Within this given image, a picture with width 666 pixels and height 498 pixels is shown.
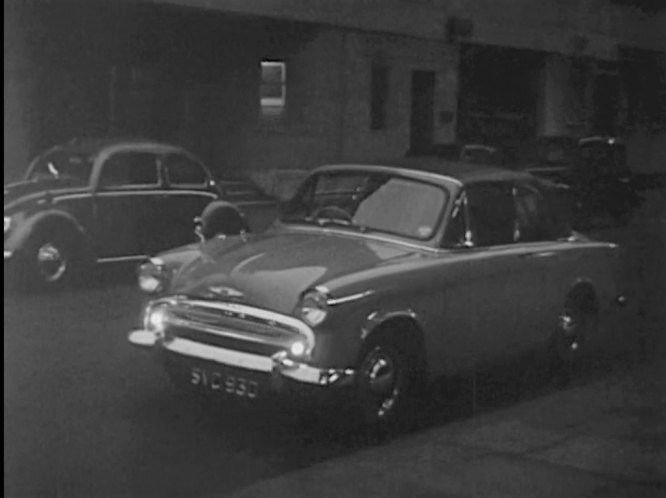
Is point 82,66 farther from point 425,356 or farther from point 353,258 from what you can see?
point 425,356

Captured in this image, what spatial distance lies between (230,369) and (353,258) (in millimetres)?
285

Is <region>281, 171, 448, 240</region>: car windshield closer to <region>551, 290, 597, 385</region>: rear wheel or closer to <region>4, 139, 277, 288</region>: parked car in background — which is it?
<region>4, 139, 277, 288</region>: parked car in background

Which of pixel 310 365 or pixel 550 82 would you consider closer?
pixel 310 365

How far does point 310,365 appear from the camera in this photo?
1649 millimetres

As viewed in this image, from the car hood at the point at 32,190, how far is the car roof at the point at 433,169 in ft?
1.44

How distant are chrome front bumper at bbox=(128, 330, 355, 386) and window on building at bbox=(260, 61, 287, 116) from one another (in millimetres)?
410

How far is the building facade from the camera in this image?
1.63 meters

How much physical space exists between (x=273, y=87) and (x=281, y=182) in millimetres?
167

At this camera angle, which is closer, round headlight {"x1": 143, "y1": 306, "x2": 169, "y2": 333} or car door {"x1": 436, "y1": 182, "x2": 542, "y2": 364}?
round headlight {"x1": 143, "y1": 306, "x2": 169, "y2": 333}

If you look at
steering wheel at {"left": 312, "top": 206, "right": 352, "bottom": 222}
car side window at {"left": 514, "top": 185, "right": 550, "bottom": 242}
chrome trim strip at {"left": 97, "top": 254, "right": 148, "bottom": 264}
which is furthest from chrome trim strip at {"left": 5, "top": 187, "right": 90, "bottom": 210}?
car side window at {"left": 514, "top": 185, "right": 550, "bottom": 242}

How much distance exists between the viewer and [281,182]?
176 cm

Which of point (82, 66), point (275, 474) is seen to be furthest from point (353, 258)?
point (82, 66)

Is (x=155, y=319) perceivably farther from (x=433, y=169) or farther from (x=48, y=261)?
(x=433, y=169)

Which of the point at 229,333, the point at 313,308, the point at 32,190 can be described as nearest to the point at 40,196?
the point at 32,190
